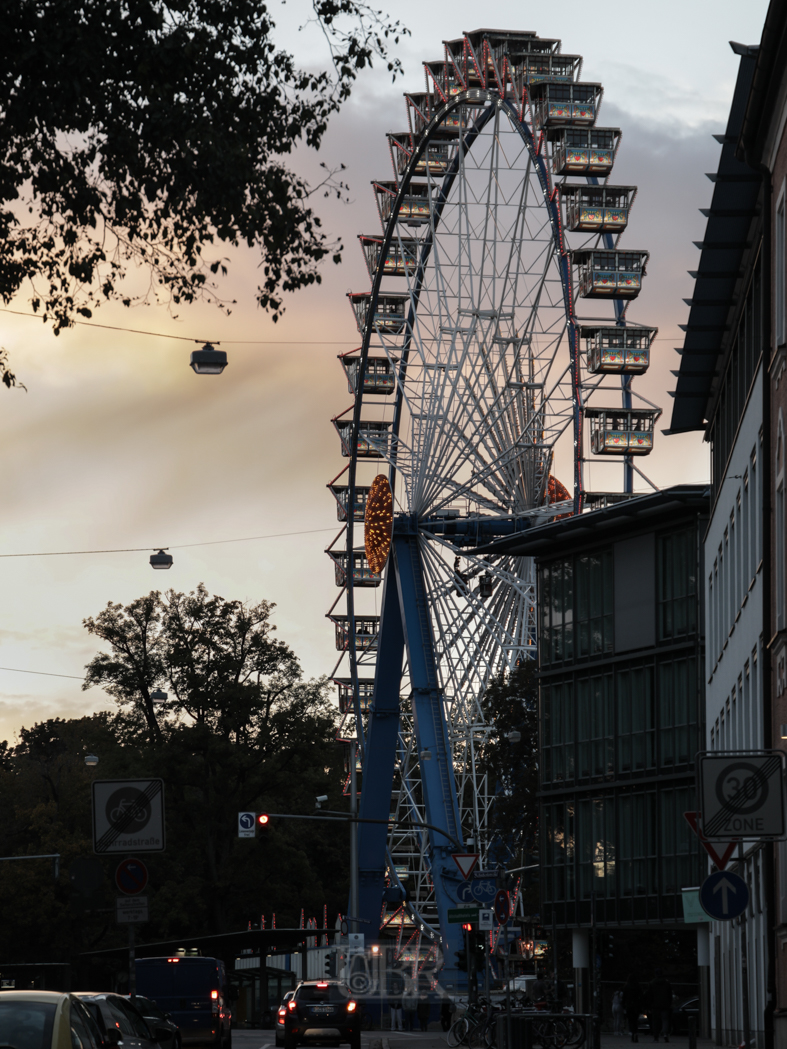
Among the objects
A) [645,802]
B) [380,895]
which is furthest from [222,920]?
[645,802]

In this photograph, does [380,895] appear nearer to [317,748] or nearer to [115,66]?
[317,748]

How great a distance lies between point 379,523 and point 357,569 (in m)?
16.4

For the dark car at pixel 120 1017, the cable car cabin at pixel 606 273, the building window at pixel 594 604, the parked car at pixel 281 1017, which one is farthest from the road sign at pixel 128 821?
the building window at pixel 594 604

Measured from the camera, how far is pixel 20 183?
13906 millimetres

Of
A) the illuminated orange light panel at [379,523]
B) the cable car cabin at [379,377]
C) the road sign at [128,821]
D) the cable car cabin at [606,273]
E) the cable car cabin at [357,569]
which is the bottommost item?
the road sign at [128,821]

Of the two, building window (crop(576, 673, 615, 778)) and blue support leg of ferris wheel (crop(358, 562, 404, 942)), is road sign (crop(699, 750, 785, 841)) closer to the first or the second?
building window (crop(576, 673, 615, 778))

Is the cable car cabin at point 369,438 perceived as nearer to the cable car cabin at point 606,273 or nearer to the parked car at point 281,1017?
the cable car cabin at point 606,273

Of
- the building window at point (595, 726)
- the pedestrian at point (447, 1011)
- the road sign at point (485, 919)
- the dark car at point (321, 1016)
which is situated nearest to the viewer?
the road sign at point (485, 919)

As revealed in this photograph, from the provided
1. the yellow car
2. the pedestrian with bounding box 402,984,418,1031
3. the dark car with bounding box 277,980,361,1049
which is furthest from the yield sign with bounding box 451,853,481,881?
the pedestrian with bounding box 402,984,418,1031

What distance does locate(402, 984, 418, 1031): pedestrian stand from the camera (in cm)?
5291

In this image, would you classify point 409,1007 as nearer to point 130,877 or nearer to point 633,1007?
point 633,1007

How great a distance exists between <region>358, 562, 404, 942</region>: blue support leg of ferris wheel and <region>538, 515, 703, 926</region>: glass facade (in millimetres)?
9000

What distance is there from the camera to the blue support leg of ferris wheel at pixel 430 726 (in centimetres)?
5353

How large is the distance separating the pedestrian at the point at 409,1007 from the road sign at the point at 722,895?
37.6 meters
